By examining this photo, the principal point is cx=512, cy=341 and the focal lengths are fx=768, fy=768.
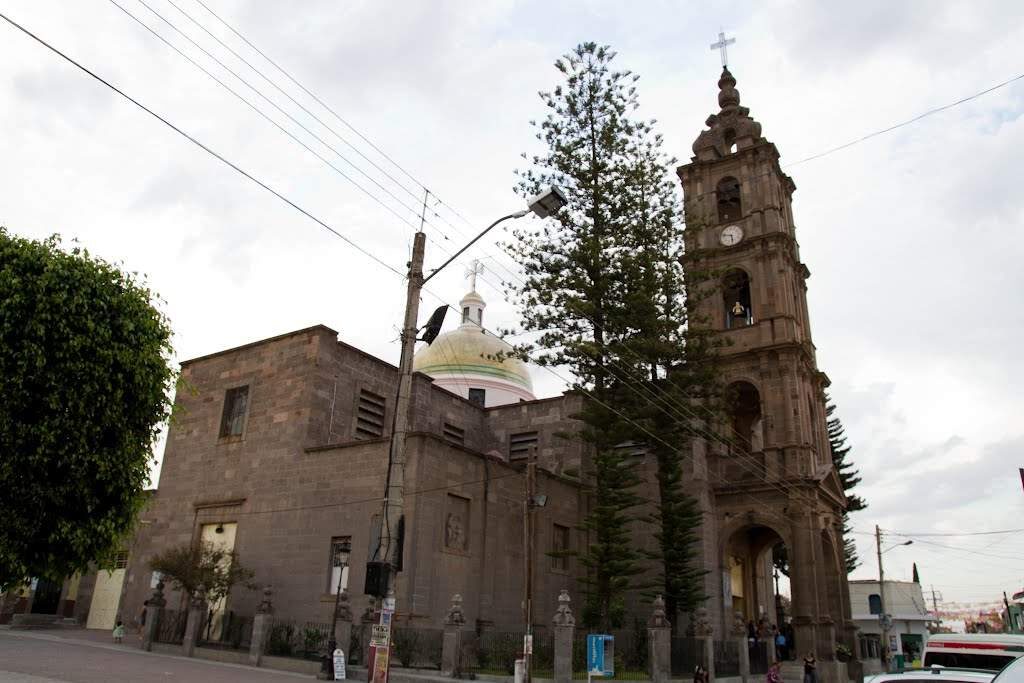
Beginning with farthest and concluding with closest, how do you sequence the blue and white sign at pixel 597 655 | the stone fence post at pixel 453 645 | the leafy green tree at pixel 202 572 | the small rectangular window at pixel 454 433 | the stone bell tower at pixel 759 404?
the small rectangular window at pixel 454 433 → the stone bell tower at pixel 759 404 → the leafy green tree at pixel 202 572 → the stone fence post at pixel 453 645 → the blue and white sign at pixel 597 655

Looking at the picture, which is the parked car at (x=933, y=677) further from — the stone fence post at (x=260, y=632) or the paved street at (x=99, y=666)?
the stone fence post at (x=260, y=632)

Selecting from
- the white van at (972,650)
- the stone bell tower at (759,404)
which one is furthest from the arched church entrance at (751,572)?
the white van at (972,650)

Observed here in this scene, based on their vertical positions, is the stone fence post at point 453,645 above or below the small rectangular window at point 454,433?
below

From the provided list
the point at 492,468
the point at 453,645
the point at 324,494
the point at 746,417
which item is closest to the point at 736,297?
the point at 746,417

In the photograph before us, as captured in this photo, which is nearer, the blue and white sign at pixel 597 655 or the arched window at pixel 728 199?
the blue and white sign at pixel 597 655

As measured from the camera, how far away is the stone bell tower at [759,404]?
30312mm

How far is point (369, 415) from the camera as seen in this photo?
95.4 feet

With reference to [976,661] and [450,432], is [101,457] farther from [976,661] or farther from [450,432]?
[450,432]

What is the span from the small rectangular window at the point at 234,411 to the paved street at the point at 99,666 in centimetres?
805

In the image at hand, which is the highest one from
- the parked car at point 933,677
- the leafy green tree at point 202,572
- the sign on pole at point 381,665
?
the leafy green tree at point 202,572

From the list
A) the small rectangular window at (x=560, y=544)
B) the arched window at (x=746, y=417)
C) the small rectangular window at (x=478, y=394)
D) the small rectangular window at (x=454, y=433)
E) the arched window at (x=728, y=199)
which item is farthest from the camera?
the small rectangular window at (x=478, y=394)

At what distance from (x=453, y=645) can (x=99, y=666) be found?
8.62 metres

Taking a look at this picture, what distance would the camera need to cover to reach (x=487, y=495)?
25.3 metres

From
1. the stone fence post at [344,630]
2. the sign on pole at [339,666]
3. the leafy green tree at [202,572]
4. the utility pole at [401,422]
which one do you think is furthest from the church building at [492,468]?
the utility pole at [401,422]
